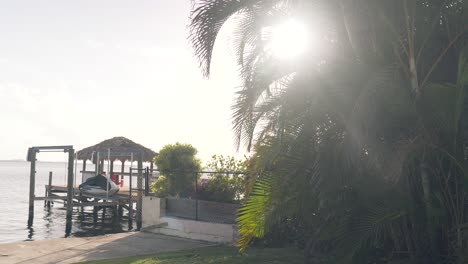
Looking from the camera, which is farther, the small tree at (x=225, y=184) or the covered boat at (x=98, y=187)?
the covered boat at (x=98, y=187)

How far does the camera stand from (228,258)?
9438 mm

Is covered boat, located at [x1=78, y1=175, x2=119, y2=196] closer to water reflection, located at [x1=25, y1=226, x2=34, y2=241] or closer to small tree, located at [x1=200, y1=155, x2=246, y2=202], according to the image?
water reflection, located at [x1=25, y1=226, x2=34, y2=241]

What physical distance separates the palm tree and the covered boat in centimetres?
2003

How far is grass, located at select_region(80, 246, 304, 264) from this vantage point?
9109 mm

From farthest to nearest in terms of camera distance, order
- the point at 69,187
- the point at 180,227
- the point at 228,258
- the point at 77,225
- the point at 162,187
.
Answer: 1. the point at 77,225
2. the point at 69,187
3. the point at 162,187
4. the point at 180,227
5. the point at 228,258

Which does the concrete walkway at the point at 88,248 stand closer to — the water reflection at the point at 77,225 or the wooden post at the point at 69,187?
the wooden post at the point at 69,187

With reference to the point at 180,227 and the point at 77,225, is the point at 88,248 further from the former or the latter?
the point at 77,225

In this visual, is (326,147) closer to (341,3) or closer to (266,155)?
(266,155)

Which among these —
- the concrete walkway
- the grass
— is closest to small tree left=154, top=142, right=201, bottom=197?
the concrete walkway

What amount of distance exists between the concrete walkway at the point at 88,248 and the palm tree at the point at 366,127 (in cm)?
532

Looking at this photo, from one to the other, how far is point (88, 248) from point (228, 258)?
484 centimetres

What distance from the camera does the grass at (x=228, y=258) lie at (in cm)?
911

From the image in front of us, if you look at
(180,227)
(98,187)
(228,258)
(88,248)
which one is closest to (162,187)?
(180,227)

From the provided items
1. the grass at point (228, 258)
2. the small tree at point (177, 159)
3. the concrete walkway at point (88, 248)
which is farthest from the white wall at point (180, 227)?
the grass at point (228, 258)
